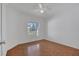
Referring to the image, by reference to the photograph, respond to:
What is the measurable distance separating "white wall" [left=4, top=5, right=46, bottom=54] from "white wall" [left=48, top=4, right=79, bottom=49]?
11 centimetres

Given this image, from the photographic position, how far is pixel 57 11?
1215 mm

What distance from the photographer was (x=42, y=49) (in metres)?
1.24

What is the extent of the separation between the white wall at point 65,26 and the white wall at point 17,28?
0.37ft

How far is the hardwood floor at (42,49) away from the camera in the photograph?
47.8 inches

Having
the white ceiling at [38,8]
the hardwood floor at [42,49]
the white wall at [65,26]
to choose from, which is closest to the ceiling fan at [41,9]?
the white ceiling at [38,8]

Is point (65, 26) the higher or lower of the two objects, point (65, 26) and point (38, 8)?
the lower

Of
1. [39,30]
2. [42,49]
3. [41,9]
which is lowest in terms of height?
[42,49]

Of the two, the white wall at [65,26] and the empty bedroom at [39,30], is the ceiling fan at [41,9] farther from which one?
the white wall at [65,26]

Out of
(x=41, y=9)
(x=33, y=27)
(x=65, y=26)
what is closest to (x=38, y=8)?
(x=41, y=9)

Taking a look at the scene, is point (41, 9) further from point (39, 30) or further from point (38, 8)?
point (39, 30)

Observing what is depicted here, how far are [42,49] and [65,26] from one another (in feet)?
1.11

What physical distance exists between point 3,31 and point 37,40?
359 mm

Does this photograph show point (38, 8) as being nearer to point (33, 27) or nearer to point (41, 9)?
point (41, 9)

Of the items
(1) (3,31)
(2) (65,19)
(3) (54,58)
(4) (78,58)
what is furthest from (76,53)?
(1) (3,31)
